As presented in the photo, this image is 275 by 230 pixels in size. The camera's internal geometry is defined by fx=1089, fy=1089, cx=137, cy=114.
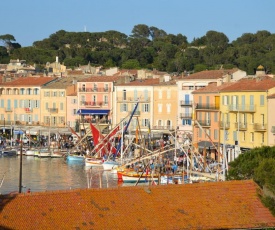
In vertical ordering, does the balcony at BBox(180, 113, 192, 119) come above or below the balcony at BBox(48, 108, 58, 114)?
below

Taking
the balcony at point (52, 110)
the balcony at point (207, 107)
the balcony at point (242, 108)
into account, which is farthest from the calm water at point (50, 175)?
the balcony at point (52, 110)

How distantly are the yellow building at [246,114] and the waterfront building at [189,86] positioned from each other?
7.20 metres

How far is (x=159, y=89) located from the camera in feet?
225

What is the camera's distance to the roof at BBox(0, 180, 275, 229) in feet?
68.1

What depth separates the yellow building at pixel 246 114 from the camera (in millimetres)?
51469

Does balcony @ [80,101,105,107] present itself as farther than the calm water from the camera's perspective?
Yes

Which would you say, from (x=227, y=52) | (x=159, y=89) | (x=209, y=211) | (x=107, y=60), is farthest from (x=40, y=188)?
(x=107, y=60)

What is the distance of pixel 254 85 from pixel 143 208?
32.3 m

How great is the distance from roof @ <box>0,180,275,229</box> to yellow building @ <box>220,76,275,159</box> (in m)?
27.0

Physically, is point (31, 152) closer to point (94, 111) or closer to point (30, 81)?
point (94, 111)

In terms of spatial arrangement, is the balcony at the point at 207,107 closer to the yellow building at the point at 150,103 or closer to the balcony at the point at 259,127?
the balcony at the point at 259,127

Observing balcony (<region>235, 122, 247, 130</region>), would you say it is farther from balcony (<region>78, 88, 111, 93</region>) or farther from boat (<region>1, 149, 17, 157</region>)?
balcony (<region>78, 88, 111, 93</region>)

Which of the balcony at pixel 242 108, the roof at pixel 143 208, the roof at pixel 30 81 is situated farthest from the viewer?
the roof at pixel 30 81

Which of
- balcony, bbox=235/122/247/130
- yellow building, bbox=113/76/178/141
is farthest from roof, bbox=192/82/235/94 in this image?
yellow building, bbox=113/76/178/141
